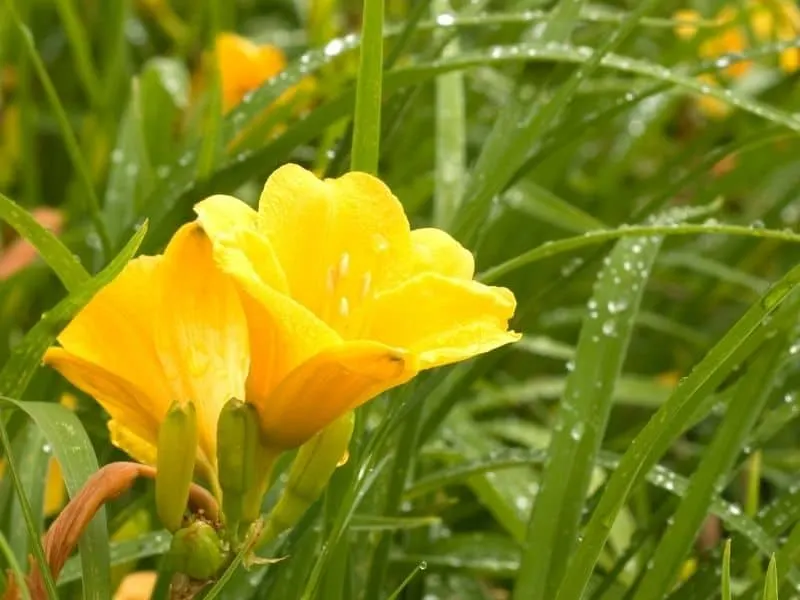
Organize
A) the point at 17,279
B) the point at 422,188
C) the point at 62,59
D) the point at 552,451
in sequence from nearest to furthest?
the point at 552,451, the point at 17,279, the point at 422,188, the point at 62,59

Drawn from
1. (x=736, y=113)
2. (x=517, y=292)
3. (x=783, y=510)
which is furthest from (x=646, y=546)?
(x=736, y=113)

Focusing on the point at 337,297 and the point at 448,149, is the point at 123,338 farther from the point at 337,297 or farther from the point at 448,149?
the point at 448,149

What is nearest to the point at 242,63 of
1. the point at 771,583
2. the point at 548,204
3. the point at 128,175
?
the point at 128,175

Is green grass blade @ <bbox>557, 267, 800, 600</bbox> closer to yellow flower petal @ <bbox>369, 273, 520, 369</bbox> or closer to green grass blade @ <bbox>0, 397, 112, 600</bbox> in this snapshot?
yellow flower petal @ <bbox>369, 273, 520, 369</bbox>

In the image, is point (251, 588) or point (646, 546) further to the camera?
point (646, 546)

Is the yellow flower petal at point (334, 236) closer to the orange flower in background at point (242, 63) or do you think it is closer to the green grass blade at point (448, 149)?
the green grass blade at point (448, 149)

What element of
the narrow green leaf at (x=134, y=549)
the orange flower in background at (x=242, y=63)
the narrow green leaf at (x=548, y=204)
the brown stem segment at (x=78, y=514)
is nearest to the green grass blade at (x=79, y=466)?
the brown stem segment at (x=78, y=514)

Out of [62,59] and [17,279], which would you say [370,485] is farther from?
[62,59]
